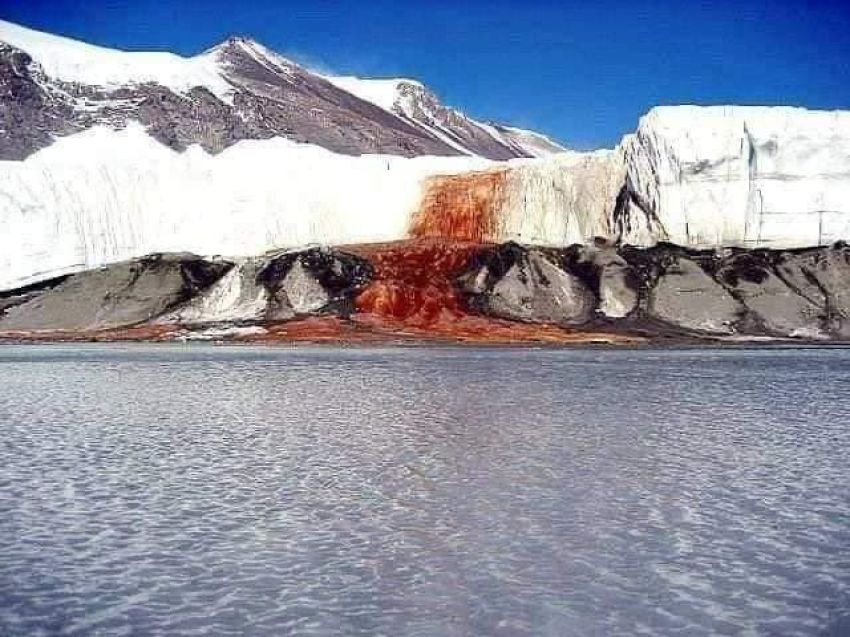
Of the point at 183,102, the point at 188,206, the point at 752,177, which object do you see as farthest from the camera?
the point at 183,102

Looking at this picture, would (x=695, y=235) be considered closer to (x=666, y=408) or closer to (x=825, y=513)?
(x=666, y=408)

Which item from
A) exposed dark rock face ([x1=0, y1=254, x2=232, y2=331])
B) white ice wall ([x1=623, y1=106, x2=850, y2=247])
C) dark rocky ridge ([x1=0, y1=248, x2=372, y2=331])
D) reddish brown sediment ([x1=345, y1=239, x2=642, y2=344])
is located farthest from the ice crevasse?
reddish brown sediment ([x1=345, y1=239, x2=642, y2=344])

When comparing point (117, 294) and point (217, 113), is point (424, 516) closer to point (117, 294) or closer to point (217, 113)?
point (117, 294)

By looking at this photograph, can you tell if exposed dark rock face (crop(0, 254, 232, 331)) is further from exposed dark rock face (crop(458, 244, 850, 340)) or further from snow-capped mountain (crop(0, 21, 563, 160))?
snow-capped mountain (crop(0, 21, 563, 160))

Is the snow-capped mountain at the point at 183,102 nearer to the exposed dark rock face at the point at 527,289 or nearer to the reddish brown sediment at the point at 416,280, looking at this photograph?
the reddish brown sediment at the point at 416,280

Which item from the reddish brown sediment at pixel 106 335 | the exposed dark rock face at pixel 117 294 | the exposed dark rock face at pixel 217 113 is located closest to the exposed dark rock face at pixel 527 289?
the exposed dark rock face at pixel 117 294

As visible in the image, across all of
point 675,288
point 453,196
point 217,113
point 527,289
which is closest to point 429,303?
point 527,289

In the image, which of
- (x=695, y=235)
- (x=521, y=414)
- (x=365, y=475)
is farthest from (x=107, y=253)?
(x=365, y=475)
